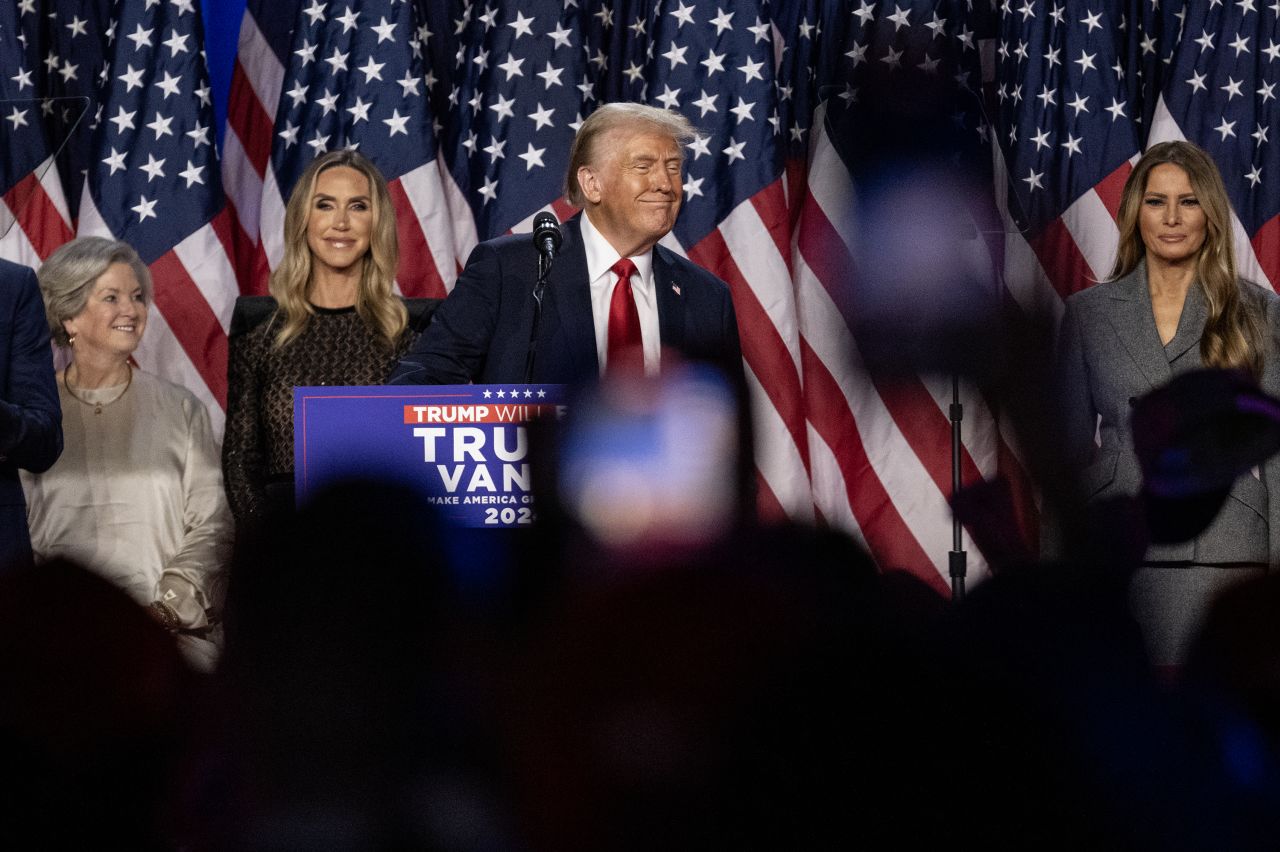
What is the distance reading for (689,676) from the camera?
831 millimetres

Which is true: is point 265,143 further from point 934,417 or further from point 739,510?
point 739,510

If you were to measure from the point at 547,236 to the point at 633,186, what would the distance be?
0.55 m

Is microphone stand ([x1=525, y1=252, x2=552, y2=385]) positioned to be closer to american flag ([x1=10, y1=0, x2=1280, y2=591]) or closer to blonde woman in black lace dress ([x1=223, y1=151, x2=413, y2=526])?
blonde woman in black lace dress ([x1=223, y1=151, x2=413, y2=526])

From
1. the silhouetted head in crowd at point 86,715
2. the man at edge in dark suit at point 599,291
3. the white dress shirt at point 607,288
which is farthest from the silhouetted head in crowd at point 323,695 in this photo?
the white dress shirt at point 607,288

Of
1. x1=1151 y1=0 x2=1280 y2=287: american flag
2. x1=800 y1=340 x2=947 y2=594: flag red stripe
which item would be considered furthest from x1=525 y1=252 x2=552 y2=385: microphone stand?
x1=1151 y1=0 x2=1280 y2=287: american flag

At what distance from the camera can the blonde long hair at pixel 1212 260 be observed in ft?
8.61

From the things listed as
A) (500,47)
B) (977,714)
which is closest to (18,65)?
(500,47)

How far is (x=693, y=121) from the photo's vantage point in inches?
170

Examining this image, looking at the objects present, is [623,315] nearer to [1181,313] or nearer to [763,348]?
[1181,313]

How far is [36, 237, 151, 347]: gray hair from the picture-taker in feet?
11.1

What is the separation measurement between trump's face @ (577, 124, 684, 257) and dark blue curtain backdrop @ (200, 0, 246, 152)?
7.16 feet

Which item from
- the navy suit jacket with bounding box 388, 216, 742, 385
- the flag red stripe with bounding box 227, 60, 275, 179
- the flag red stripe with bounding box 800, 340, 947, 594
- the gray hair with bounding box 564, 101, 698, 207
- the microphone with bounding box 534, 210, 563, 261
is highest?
the flag red stripe with bounding box 227, 60, 275, 179

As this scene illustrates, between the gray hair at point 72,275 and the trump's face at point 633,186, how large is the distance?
1.32 metres

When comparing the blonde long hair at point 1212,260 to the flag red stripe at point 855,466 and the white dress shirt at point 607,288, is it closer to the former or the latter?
the white dress shirt at point 607,288
